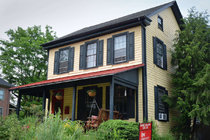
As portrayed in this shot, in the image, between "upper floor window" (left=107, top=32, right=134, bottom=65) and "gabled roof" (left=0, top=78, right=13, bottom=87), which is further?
"gabled roof" (left=0, top=78, right=13, bottom=87)

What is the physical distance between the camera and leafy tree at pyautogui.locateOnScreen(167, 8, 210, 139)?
11039 millimetres

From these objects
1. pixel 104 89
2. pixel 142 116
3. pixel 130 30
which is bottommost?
pixel 142 116

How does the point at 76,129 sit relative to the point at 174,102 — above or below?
below

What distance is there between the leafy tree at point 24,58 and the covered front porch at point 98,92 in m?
13.6

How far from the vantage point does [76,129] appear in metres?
7.31

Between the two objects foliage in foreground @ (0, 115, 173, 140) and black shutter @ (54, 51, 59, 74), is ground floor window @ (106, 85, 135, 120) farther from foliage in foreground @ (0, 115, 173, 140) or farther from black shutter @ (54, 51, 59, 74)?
black shutter @ (54, 51, 59, 74)

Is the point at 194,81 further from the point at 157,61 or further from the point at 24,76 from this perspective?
the point at 24,76

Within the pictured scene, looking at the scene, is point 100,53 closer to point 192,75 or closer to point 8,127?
point 192,75

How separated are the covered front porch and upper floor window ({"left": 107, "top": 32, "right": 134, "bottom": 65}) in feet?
3.51

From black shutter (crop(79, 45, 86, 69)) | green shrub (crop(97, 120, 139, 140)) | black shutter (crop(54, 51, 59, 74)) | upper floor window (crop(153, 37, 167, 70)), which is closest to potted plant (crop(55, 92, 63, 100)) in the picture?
black shutter (crop(54, 51, 59, 74))

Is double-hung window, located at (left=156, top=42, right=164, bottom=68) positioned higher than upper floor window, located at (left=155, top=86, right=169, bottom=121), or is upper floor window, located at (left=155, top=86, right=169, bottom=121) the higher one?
double-hung window, located at (left=156, top=42, right=164, bottom=68)

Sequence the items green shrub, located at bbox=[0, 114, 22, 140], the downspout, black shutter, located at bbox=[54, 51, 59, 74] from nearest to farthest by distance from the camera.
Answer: green shrub, located at bbox=[0, 114, 22, 140]
the downspout
black shutter, located at bbox=[54, 51, 59, 74]

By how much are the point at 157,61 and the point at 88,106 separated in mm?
4529

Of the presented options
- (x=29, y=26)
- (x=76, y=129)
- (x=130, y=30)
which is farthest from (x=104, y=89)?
(x=29, y=26)
